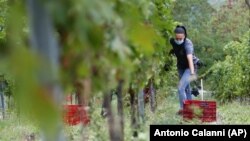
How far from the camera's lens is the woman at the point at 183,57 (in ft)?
22.4

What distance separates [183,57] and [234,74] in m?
7.89

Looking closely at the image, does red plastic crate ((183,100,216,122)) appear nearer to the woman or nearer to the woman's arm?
the woman

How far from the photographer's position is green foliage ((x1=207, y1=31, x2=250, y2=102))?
45.4ft

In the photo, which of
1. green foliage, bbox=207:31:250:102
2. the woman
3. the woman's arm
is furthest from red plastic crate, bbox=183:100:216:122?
green foliage, bbox=207:31:250:102

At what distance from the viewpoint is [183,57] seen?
706cm

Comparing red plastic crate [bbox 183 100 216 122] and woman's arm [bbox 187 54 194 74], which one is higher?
woman's arm [bbox 187 54 194 74]

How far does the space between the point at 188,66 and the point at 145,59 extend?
367cm

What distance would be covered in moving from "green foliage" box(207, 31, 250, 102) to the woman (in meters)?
6.42

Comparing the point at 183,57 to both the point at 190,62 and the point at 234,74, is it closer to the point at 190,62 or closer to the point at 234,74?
the point at 190,62

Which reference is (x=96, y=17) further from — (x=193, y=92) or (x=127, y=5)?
(x=193, y=92)

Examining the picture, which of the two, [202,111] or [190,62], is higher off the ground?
[190,62]

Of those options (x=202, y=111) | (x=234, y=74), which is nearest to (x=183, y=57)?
(x=202, y=111)

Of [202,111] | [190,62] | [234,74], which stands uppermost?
[234,74]

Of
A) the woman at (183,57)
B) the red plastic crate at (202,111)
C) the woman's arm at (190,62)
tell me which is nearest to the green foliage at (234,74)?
the woman at (183,57)
